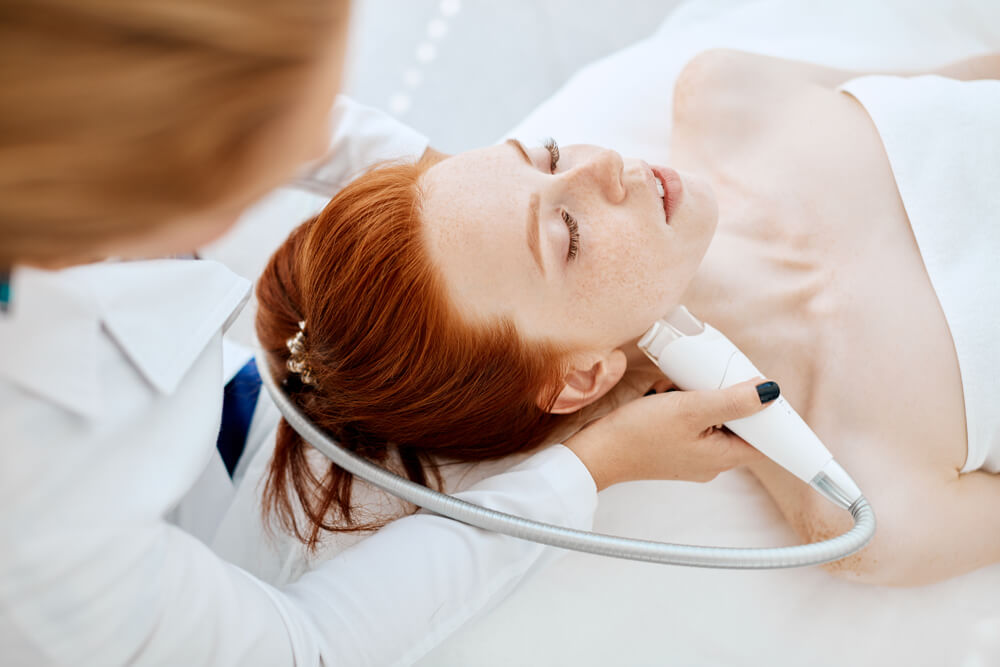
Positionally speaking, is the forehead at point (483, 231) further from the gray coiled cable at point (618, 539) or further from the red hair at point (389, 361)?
the gray coiled cable at point (618, 539)

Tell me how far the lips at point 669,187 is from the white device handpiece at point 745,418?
0.54 ft

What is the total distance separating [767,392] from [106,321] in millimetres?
884

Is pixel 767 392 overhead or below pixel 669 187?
below

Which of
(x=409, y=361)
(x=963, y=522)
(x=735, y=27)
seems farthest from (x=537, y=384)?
(x=735, y=27)

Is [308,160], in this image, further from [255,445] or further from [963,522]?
[963,522]

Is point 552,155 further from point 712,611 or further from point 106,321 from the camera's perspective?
point 712,611

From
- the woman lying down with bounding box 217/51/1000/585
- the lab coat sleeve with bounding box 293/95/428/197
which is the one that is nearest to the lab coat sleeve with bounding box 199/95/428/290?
the lab coat sleeve with bounding box 293/95/428/197

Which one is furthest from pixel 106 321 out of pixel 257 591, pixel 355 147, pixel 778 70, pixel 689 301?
pixel 778 70

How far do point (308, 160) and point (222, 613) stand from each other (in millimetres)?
516

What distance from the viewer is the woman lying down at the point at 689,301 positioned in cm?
114

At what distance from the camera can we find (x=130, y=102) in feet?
1.72

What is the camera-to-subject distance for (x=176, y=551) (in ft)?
2.73

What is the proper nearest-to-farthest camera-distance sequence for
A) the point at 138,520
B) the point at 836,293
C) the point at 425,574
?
1. the point at 138,520
2. the point at 425,574
3. the point at 836,293

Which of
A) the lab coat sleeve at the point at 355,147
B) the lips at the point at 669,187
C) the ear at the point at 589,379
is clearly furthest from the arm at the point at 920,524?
the lab coat sleeve at the point at 355,147
